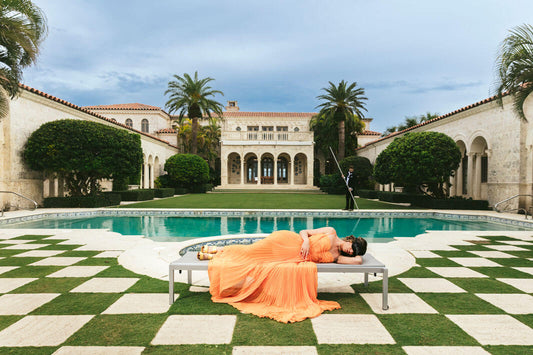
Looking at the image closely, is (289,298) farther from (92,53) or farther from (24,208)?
(24,208)

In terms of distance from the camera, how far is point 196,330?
283 cm

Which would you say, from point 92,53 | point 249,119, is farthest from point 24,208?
point 249,119

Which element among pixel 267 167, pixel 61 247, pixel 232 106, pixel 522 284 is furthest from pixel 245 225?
pixel 232 106

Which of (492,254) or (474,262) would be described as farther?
(492,254)

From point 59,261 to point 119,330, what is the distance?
3369mm

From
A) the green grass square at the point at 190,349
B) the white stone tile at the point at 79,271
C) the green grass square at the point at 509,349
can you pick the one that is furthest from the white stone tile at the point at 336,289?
the white stone tile at the point at 79,271

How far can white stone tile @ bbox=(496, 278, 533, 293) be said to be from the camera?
4027 millimetres

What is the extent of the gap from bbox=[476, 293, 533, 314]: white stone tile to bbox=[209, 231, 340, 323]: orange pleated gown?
1.87 metres

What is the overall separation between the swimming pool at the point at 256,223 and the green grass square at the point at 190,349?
604 centimetres

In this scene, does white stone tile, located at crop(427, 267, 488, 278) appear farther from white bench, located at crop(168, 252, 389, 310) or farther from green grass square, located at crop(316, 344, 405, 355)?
green grass square, located at crop(316, 344, 405, 355)

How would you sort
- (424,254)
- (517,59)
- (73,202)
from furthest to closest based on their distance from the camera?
(73,202)
(517,59)
(424,254)

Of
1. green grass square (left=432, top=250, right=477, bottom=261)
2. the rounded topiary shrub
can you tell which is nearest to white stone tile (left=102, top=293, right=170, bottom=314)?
green grass square (left=432, top=250, right=477, bottom=261)

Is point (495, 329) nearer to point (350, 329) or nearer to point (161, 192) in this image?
point (350, 329)

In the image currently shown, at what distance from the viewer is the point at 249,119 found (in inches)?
1746
